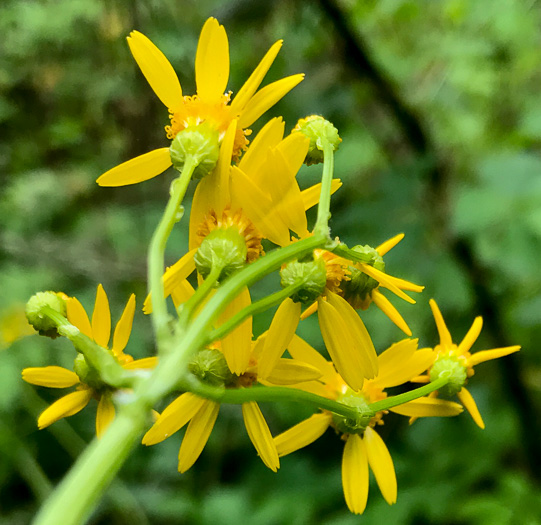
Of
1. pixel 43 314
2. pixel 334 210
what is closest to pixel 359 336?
pixel 43 314

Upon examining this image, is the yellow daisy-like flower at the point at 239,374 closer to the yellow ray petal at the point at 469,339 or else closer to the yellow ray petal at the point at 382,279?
the yellow ray petal at the point at 382,279

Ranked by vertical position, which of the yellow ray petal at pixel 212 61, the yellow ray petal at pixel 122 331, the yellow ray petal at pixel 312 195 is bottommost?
the yellow ray petal at pixel 122 331

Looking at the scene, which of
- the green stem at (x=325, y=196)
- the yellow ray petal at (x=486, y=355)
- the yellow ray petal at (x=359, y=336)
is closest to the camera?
the green stem at (x=325, y=196)

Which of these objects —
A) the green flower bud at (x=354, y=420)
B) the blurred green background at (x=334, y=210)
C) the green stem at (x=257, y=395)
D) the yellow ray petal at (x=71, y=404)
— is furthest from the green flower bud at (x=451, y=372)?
the blurred green background at (x=334, y=210)

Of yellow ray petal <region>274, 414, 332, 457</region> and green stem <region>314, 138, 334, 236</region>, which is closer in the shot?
green stem <region>314, 138, 334, 236</region>

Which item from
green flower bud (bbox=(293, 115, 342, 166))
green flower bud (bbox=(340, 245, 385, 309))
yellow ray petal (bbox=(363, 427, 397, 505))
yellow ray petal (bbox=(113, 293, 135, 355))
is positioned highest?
green flower bud (bbox=(293, 115, 342, 166))

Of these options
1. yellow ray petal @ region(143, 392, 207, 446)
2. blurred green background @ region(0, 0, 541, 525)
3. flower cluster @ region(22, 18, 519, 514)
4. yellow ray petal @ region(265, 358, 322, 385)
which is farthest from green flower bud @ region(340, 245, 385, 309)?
blurred green background @ region(0, 0, 541, 525)

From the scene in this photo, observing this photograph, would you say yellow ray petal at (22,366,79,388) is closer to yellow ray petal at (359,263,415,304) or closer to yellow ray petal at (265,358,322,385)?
yellow ray petal at (265,358,322,385)
